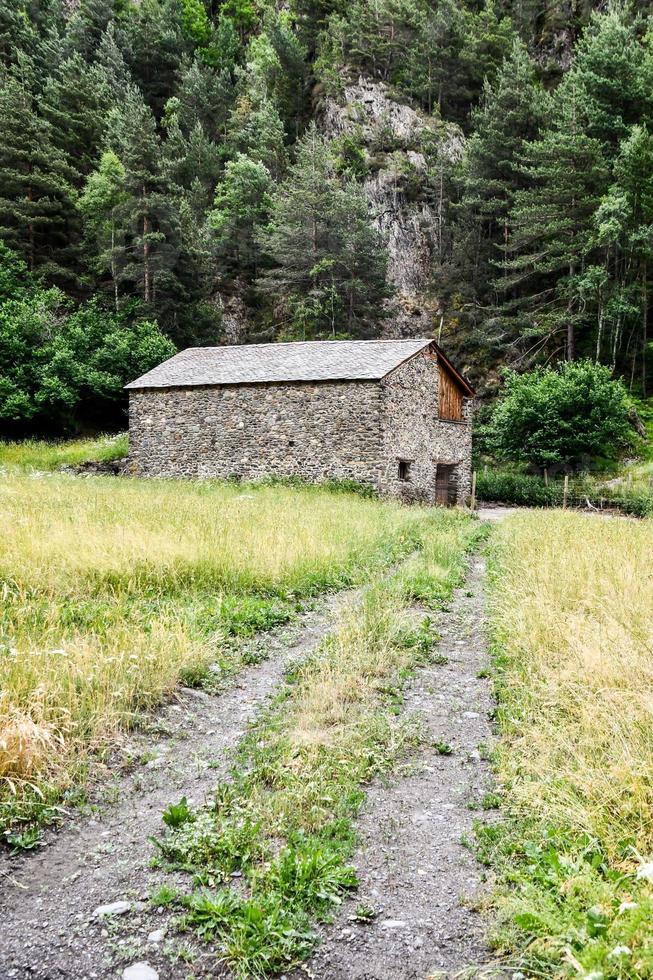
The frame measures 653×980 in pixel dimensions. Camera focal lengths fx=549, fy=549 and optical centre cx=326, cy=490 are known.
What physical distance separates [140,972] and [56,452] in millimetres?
29021

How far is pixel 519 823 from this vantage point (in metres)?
3.32

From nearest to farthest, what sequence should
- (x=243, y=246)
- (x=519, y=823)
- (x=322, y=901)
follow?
(x=322, y=901), (x=519, y=823), (x=243, y=246)

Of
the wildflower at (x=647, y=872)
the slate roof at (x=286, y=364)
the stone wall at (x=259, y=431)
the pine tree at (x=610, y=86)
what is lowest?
the wildflower at (x=647, y=872)

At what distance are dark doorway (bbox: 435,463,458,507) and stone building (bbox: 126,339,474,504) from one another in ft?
0.19

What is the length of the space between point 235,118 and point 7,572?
193 feet

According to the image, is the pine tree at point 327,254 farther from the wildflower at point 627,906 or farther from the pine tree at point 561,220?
the wildflower at point 627,906

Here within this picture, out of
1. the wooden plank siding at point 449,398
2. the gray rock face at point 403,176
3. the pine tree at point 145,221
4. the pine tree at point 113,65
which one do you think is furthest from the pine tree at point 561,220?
→ the pine tree at point 113,65

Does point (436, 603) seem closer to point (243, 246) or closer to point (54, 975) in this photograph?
point (54, 975)

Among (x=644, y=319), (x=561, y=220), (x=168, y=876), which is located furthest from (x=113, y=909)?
(x=561, y=220)

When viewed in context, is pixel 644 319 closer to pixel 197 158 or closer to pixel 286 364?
pixel 286 364

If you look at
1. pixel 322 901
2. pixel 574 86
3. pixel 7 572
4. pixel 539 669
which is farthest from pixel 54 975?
pixel 574 86

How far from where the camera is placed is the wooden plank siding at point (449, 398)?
91.3 feet

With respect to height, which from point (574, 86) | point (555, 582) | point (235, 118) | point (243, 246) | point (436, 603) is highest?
point (235, 118)

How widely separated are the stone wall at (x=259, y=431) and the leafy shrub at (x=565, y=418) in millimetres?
10894
